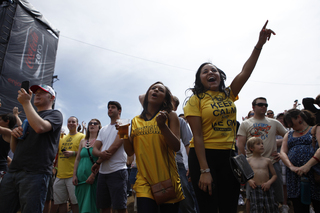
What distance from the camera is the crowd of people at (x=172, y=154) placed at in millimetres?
1770

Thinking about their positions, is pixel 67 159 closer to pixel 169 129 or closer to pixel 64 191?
pixel 64 191

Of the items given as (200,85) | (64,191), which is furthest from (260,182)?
(64,191)

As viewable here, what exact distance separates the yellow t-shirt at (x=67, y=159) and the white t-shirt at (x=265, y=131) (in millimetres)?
3763

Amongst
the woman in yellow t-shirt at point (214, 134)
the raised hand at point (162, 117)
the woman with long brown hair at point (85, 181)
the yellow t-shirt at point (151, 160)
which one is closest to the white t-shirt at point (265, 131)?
the woman in yellow t-shirt at point (214, 134)

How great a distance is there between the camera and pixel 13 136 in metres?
2.49

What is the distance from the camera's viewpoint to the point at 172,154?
207 centimetres

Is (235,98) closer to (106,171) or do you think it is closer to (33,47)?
(106,171)

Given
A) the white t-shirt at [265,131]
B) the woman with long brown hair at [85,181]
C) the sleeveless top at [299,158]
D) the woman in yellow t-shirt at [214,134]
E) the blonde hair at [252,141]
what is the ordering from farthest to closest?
the white t-shirt at [265,131] < the blonde hair at [252,141] < the woman with long brown hair at [85,181] < the sleeveless top at [299,158] < the woman in yellow t-shirt at [214,134]

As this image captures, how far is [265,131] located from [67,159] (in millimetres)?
4309

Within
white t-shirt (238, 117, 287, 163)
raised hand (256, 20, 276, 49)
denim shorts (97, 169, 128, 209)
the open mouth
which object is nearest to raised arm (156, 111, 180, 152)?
the open mouth

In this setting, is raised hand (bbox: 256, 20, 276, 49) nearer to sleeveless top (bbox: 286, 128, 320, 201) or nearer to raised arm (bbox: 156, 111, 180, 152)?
raised arm (bbox: 156, 111, 180, 152)

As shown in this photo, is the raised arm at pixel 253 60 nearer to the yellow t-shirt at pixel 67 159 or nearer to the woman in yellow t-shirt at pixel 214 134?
the woman in yellow t-shirt at pixel 214 134

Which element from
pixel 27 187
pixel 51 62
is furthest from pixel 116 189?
pixel 51 62

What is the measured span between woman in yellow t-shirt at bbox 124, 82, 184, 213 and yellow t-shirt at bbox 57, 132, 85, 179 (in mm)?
2810
